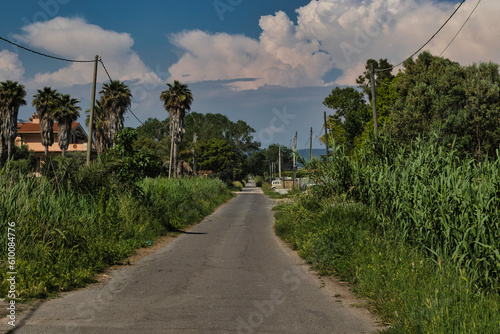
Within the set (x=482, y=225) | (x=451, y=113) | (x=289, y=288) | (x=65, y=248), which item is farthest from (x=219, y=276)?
(x=451, y=113)

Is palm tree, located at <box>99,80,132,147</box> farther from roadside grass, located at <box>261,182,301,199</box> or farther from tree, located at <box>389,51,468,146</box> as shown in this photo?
tree, located at <box>389,51,468,146</box>

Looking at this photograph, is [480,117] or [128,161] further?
[480,117]

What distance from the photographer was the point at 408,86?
36.2 metres

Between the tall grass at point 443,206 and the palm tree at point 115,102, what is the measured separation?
29074 mm

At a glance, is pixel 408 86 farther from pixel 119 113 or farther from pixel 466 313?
pixel 466 313

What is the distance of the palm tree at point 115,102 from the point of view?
3684 cm

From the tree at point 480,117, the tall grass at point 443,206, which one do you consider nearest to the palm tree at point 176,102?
the tree at point 480,117

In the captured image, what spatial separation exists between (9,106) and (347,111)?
134 feet

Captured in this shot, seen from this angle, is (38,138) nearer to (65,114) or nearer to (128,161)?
(65,114)

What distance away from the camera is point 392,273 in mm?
6664

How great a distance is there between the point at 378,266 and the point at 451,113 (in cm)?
3043

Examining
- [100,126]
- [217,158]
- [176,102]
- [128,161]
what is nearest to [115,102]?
[100,126]

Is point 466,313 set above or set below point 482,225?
below
